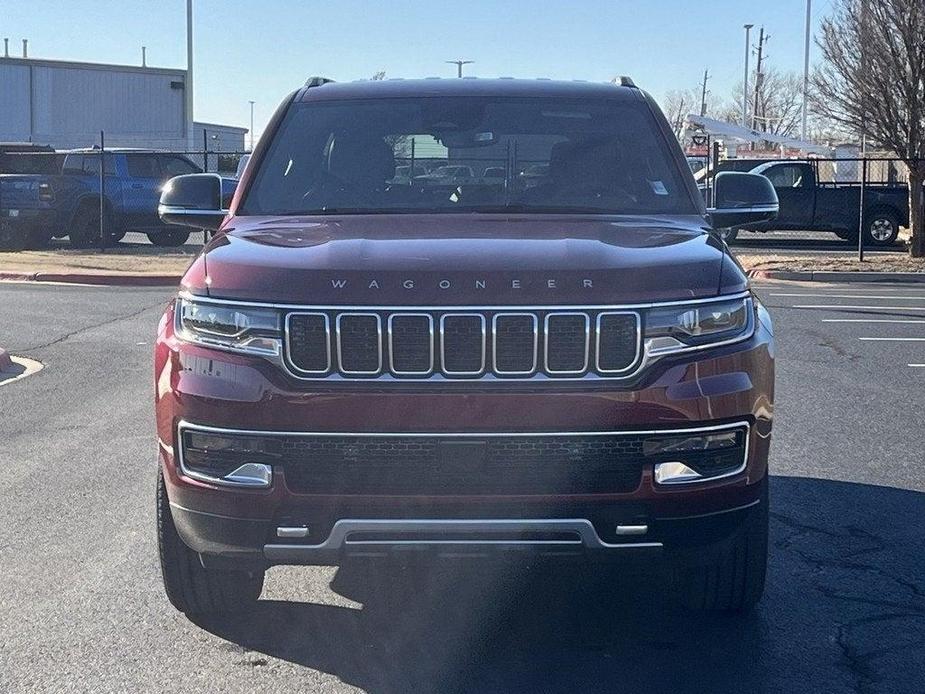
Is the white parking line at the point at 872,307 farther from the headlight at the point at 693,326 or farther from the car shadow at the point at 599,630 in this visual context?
the headlight at the point at 693,326

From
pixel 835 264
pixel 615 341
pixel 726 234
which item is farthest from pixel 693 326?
pixel 835 264

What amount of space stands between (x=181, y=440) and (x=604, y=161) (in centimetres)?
220

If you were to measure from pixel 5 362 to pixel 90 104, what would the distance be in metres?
51.8

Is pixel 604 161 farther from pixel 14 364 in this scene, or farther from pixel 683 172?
pixel 14 364

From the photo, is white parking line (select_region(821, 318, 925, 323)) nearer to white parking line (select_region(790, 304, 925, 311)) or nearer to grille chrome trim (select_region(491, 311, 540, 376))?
white parking line (select_region(790, 304, 925, 311))

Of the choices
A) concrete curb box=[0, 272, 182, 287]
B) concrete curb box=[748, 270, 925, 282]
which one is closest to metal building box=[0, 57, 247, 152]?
concrete curb box=[0, 272, 182, 287]

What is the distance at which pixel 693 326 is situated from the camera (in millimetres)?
3883

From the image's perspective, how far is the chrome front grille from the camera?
3.79 metres

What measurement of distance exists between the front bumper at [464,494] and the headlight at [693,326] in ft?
0.17

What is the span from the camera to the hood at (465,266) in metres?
3.83

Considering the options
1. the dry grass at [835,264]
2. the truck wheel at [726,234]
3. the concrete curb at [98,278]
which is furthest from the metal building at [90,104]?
the truck wheel at [726,234]

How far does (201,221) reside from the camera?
18.2ft

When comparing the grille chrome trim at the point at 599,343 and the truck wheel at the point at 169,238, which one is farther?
the truck wheel at the point at 169,238

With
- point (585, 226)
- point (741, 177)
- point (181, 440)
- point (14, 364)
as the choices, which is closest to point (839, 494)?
point (741, 177)
